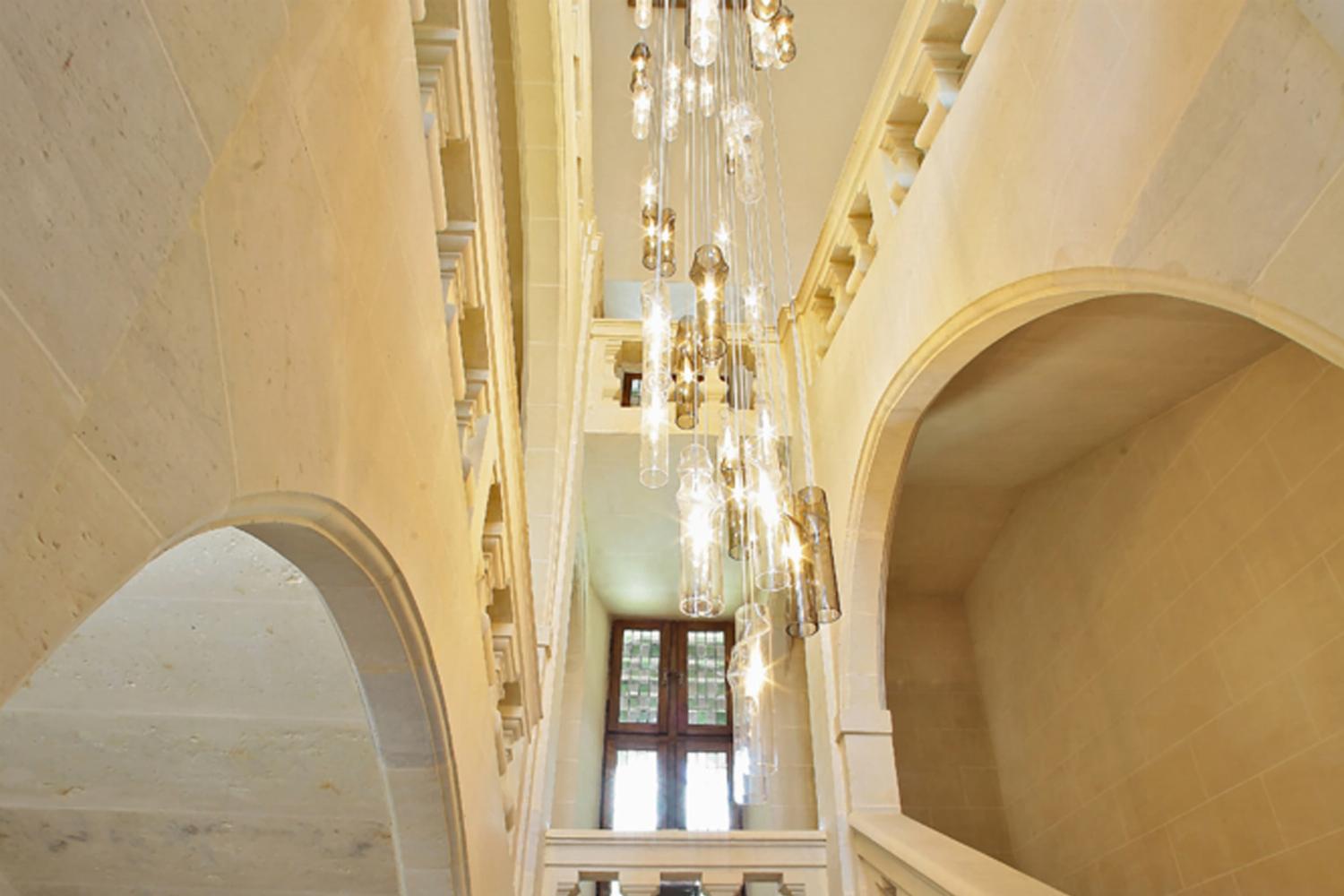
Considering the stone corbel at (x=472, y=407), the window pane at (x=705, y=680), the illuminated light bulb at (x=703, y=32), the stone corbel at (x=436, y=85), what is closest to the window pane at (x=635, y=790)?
the window pane at (x=705, y=680)

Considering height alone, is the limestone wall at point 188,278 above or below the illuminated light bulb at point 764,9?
below

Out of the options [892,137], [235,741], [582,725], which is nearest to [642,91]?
[892,137]

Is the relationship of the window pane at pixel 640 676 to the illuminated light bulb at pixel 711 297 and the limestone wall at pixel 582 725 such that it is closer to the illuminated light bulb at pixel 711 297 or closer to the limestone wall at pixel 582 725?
the limestone wall at pixel 582 725

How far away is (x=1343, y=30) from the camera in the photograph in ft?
6.08

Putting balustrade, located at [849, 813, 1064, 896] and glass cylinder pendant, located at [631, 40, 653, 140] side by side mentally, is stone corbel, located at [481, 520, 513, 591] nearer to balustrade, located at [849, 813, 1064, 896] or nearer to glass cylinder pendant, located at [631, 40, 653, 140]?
glass cylinder pendant, located at [631, 40, 653, 140]

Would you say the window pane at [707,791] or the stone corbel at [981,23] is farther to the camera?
the window pane at [707,791]

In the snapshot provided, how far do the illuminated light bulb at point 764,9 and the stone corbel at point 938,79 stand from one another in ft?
4.39

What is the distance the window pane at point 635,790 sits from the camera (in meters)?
7.83

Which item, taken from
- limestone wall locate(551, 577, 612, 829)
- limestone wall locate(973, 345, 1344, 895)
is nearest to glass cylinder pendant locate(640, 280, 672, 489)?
limestone wall locate(973, 345, 1344, 895)

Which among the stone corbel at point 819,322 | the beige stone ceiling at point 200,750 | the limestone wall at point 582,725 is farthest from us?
the limestone wall at point 582,725

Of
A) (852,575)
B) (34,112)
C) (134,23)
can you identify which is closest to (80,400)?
(34,112)

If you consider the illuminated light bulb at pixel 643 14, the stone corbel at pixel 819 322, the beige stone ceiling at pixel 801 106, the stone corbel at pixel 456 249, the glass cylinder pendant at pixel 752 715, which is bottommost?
the glass cylinder pendant at pixel 752 715

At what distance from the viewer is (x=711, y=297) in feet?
13.3

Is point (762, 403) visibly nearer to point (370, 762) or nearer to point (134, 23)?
Result: point (370, 762)
